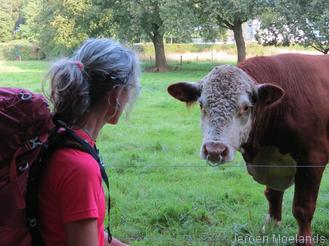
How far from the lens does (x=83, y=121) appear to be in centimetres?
162

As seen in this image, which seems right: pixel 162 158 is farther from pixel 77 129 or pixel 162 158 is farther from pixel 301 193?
pixel 77 129

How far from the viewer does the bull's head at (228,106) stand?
3336mm

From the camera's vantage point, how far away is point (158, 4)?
78.0 feet

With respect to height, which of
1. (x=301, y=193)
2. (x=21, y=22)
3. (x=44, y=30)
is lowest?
(x=21, y=22)

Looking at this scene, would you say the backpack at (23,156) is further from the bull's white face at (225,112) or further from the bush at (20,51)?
the bush at (20,51)

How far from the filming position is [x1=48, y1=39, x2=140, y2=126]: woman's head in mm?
1552

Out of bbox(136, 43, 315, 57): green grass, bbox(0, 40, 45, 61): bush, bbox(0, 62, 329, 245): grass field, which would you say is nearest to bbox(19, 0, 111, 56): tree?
bbox(136, 43, 315, 57): green grass

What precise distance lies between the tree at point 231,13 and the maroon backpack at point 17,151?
19.3 meters

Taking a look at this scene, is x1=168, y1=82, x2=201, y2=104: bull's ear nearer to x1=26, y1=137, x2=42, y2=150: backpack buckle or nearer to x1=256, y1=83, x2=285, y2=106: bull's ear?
x1=256, y1=83, x2=285, y2=106: bull's ear

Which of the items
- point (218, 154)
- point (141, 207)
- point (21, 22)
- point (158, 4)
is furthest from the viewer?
point (21, 22)

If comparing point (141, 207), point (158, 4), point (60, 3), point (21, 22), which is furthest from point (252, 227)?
point (21, 22)

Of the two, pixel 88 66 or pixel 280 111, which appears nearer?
pixel 88 66

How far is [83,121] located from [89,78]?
0.14 m

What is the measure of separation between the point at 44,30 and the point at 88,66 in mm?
26471
